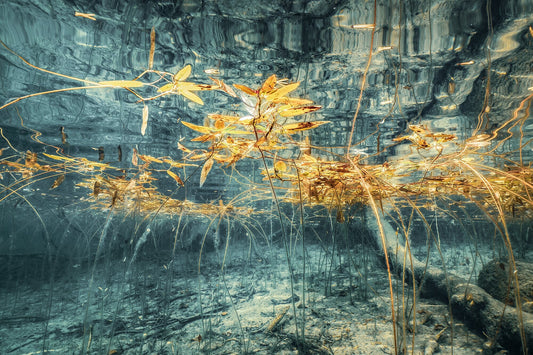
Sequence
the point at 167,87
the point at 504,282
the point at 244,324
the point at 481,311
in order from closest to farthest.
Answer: the point at 167,87 < the point at 481,311 < the point at 244,324 < the point at 504,282

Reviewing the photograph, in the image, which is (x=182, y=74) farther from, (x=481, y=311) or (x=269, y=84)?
(x=481, y=311)

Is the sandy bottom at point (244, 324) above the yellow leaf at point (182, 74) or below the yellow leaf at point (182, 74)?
below

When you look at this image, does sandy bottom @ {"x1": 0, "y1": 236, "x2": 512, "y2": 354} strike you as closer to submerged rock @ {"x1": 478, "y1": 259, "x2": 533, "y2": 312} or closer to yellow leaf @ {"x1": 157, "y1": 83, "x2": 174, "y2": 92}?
submerged rock @ {"x1": 478, "y1": 259, "x2": 533, "y2": 312}

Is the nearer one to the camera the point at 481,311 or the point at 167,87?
the point at 167,87

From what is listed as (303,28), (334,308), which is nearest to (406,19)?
(303,28)

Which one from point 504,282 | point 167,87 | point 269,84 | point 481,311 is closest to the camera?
point 269,84

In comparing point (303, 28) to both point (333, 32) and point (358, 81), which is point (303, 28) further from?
point (358, 81)

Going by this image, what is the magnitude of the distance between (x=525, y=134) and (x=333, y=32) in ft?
25.9

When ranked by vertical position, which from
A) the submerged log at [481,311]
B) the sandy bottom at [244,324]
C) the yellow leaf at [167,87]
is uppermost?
the yellow leaf at [167,87]

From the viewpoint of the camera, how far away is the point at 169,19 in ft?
12.0

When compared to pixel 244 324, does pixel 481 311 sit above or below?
above

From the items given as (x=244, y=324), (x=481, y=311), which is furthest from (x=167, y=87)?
(x=481, y=311)

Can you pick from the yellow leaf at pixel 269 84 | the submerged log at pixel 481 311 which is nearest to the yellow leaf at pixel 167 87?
the yellow leaf at pixel 269 84

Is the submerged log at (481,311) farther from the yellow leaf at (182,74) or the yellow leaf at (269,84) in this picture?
the yellow leaf at (182,74)
